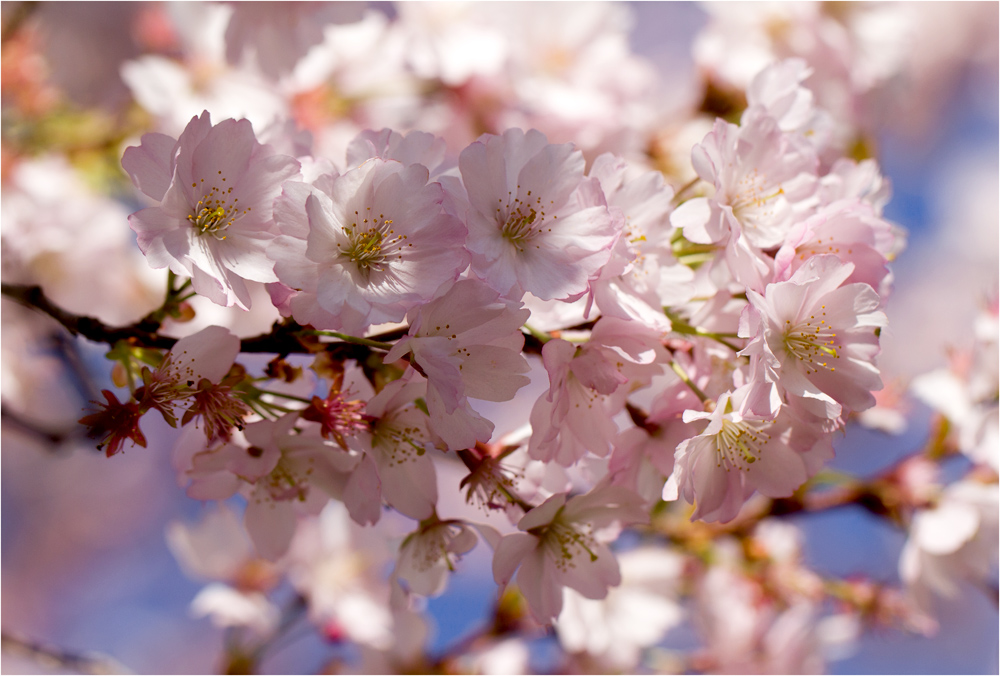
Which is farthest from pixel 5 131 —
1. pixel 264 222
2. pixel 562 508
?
pixel 562 508

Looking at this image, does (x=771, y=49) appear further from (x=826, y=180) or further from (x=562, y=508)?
(x=562, y=508)

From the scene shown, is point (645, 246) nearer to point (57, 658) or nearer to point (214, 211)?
point (214, 211)

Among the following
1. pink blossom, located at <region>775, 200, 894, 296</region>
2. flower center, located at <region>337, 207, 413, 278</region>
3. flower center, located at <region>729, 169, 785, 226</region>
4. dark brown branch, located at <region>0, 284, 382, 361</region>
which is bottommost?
dark brown branch, located at <region>0, 284, 382, 361</region>

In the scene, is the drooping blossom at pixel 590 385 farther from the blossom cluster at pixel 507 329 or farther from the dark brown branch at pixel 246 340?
the dark brown branch at pixel 246 340

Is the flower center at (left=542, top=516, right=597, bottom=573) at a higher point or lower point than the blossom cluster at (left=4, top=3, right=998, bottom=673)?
lower

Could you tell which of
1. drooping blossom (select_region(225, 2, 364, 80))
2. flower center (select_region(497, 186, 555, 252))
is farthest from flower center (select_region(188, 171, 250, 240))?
drooping blossom (select_region(225, 2, 364, 80))

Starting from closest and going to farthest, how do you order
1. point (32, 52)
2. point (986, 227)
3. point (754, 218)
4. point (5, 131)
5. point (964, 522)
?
point (754, 218) < point (964, 522) < point (5, 131) < point (32, 52) < point (986, 227)

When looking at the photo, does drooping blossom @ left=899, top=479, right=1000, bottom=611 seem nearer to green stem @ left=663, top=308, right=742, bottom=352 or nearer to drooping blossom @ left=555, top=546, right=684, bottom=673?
drooping blossom @ left=555, top=546, right=684, bottom=673

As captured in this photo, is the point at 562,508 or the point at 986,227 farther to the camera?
the point at 986,227
